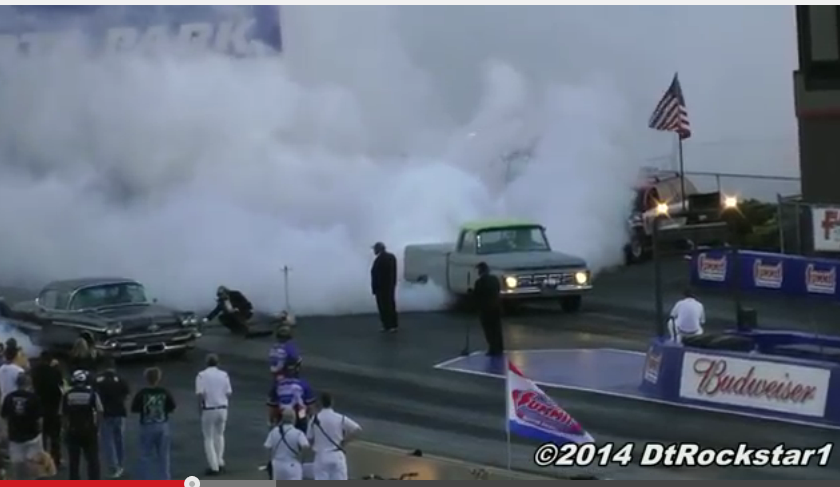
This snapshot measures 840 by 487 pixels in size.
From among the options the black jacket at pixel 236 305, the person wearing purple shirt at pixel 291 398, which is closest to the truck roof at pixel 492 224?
the black jacket at pixel 236 305

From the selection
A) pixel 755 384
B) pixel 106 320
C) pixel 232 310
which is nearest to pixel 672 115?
pixel 232 310

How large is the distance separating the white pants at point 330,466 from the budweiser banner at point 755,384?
6.20 meters

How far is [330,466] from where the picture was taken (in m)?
13.9

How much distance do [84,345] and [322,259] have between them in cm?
935

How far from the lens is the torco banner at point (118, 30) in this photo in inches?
1133

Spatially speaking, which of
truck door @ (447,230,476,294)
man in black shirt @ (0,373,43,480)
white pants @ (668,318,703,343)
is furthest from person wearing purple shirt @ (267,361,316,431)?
truck door @ (447,230,476,294)

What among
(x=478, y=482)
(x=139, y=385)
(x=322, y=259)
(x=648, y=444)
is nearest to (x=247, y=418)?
(x=139, y=385)

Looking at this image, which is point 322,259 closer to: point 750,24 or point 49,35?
point 49,35

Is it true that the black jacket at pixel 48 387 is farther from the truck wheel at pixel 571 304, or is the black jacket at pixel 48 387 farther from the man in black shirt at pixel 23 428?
the truck wheel at pixel 571 304

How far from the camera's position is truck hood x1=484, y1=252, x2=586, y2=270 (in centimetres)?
2477

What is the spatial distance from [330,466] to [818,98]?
8.17m

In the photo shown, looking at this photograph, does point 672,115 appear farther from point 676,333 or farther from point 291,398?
point 291,398

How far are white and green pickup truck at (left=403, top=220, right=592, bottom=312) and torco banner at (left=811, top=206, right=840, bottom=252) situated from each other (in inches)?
193

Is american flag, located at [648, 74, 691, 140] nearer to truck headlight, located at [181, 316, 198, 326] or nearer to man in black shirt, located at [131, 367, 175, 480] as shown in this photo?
truck headlight, located at [181, 316, 198, 326]
